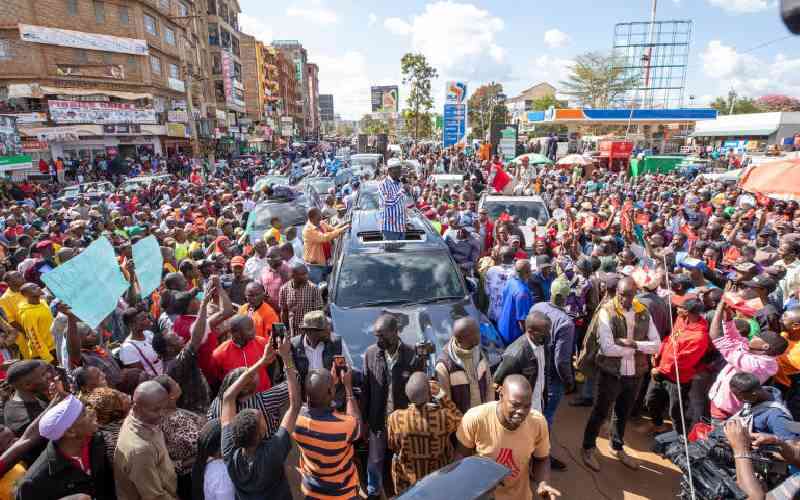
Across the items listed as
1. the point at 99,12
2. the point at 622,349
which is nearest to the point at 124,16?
the point at 99,12

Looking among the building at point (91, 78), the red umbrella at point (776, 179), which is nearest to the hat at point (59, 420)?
the red umbrella at point (776, 179)

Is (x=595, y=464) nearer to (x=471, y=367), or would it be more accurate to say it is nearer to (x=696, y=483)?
(x=696, y=483)

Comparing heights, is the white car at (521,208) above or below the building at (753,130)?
below

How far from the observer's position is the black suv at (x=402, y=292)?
435cm

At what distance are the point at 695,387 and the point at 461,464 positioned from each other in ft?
10.7

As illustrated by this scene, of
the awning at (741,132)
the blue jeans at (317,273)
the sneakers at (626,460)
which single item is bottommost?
the sneakers at (626,460)

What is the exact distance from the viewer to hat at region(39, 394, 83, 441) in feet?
7.77

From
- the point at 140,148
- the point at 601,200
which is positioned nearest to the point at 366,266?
the point at 601,200

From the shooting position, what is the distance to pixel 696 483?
9.87ft

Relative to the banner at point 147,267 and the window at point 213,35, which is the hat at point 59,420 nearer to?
the banner at point 147,267

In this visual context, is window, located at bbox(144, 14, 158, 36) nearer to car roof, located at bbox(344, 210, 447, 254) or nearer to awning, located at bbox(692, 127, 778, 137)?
car roof, located at bbox(344, 210, 447, 254)

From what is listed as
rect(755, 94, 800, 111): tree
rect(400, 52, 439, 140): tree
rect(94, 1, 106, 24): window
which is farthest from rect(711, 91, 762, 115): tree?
rect(94, 1, 106, 24): window

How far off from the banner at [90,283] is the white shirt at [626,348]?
4200 millimetres

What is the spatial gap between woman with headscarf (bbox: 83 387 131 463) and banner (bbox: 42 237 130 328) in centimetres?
84
